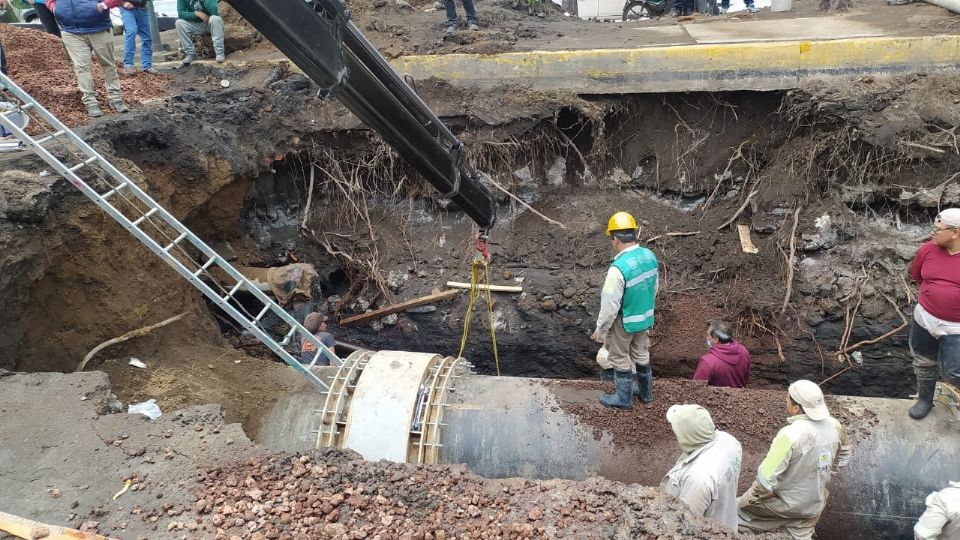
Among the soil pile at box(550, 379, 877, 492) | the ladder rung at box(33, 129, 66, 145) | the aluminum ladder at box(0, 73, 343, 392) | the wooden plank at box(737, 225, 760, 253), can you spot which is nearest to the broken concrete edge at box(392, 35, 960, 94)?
the wooden plank at box(737, 225, 760, 253)

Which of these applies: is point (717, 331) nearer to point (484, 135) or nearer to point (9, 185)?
point (484, 135)

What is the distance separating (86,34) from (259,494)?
5821mm

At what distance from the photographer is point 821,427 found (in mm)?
3783

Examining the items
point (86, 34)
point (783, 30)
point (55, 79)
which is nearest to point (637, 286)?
point (86, 34)

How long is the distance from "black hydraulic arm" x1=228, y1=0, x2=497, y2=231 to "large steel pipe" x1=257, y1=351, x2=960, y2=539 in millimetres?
1761

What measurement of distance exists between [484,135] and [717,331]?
4240 millimetres

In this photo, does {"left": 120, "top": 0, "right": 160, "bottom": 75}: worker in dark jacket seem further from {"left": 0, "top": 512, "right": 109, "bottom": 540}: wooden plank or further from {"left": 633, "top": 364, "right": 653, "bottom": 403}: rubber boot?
{"left": 633, "top": 364, "right": 653, "bottom": 403}: rubber boot

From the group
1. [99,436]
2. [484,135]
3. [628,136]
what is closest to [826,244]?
[628,136]

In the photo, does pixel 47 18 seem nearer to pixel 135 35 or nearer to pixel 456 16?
pixel 135 35

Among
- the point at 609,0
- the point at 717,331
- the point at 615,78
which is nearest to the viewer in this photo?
the point at 717,331

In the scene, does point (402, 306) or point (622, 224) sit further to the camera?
point (402, 306)

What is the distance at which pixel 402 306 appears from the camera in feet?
28.0

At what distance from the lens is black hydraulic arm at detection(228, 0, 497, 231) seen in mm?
3791

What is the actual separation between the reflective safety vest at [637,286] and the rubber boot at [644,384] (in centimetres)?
50
